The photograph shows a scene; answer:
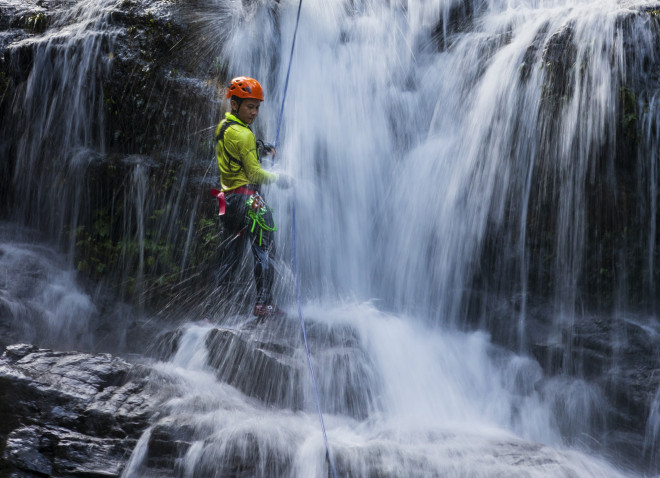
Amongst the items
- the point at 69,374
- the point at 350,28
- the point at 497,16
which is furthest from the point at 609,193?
the point at 69,374

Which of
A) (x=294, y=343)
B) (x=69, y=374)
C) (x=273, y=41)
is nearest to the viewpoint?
(x=69, y=374)

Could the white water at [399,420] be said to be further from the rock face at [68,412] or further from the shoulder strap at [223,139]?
the shoulder strap at [223,139]

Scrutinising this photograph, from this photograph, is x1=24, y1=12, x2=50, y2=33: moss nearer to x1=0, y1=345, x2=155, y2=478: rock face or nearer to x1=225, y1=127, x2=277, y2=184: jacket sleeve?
x1=225, y1=127, x2=277, y2=184: jacket sleeve

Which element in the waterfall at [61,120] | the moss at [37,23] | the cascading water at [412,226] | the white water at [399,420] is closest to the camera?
the white water at [399,420]

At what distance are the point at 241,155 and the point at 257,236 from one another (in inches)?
31.5

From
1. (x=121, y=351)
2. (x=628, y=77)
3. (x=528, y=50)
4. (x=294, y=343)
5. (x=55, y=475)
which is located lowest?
(x=55, y=475)

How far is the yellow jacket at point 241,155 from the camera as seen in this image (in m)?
5.31

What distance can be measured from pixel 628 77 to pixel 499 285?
2439mm

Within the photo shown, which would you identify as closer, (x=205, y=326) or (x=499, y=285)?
(x=205, y=326)

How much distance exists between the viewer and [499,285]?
6309 mm

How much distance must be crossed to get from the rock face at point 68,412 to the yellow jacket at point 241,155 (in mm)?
1961

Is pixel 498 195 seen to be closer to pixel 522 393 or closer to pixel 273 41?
pixel 522 393

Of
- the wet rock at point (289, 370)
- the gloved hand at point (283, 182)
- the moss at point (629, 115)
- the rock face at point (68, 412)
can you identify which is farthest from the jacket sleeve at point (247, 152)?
the moss at point (629, 115)

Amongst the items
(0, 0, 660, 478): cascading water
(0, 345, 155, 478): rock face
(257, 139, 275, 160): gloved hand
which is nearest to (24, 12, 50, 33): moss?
(0, 0, 660, 478): cascading water
